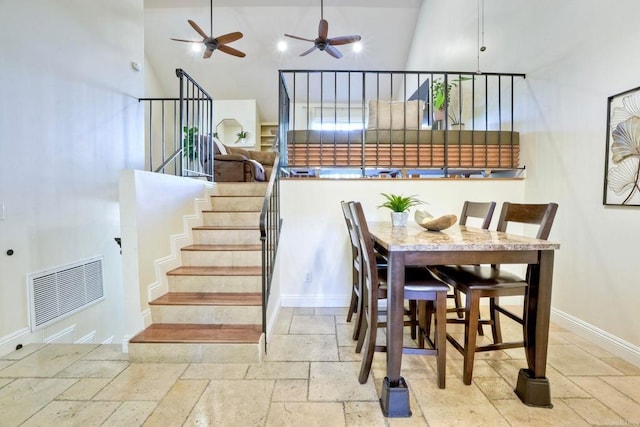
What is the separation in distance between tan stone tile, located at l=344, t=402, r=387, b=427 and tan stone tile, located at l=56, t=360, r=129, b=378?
1.48 m

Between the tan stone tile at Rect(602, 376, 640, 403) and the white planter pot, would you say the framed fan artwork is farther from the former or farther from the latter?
the white planter pot

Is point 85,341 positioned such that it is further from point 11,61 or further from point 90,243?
point 11,61

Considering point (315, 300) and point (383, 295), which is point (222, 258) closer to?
point (315, 300)

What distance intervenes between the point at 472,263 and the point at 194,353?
72.6 inches

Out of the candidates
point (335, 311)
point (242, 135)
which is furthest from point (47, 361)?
point (242, 135)

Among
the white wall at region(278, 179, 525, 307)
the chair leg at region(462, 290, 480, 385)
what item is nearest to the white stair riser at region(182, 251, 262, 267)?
the white wall at region(278, 179, 525, 307)

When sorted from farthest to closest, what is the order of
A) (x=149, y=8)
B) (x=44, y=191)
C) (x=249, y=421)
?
(x=149, y=8)
(x=44, y=191)
(x=249, y=421)

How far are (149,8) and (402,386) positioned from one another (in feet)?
25.9

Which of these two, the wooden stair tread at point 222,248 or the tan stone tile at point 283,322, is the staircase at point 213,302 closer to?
the wooden stair tread at point 222,248

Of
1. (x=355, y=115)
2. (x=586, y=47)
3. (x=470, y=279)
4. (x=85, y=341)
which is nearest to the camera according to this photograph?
(x=470, y=279)

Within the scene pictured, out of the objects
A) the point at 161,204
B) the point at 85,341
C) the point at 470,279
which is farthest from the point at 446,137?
the point at 85,341

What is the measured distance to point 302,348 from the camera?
225 cm

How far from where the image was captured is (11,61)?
240 cm

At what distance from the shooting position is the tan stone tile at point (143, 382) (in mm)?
1703
